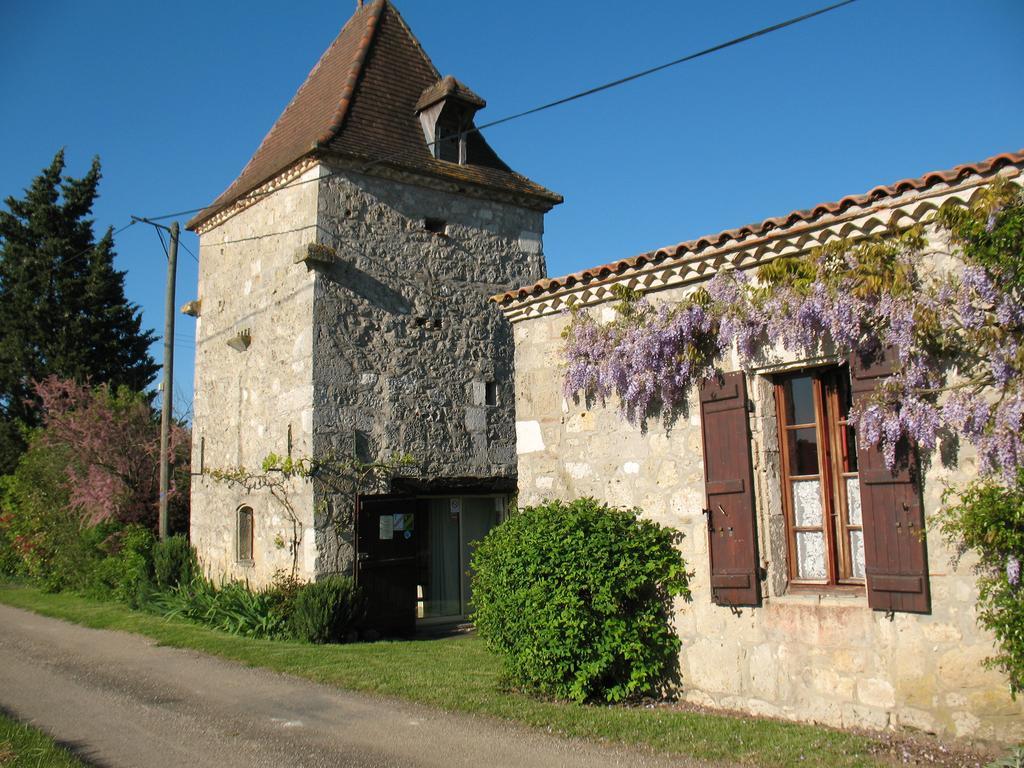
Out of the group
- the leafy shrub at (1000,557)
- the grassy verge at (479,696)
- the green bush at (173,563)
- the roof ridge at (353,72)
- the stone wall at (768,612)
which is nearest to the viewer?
the leafy shrub at (1000,557)

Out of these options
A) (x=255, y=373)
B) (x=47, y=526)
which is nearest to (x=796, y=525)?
(x=255, y=373)

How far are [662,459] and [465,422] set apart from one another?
19.6 feet

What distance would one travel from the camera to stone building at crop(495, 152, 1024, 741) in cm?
499

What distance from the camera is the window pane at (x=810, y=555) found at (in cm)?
584

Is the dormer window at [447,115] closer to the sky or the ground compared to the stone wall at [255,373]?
closer to the sky

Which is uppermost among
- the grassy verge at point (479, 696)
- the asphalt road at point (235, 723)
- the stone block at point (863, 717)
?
the stone block at point (863, 717)

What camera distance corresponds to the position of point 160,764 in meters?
5.37

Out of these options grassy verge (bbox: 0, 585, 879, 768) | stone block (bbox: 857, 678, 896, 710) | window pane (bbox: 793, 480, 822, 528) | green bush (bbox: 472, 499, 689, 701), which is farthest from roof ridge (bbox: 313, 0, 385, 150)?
stone block (bbox: 857, 678, 896, 710)

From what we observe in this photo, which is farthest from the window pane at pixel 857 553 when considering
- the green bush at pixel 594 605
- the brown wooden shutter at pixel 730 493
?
the green bush at pixel 594 605

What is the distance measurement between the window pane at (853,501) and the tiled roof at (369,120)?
819 centimetres

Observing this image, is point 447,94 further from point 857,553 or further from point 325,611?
point 857,553

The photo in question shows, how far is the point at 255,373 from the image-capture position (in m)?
12.2

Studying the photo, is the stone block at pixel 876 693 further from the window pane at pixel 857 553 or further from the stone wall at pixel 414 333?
the stone wall at pixel 414 333

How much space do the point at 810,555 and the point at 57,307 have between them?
21586mm
